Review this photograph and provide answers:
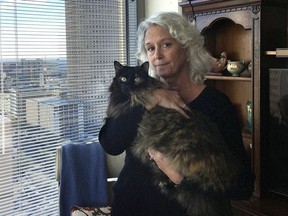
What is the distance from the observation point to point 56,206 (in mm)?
2377

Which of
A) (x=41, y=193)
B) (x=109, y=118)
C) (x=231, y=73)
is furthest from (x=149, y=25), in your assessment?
(x=41, y=193)

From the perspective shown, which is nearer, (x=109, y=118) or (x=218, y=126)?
(x=218, y=126)

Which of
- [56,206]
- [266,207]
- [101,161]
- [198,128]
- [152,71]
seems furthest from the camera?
[56,206]

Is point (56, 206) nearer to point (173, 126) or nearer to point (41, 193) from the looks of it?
point (41, 193)

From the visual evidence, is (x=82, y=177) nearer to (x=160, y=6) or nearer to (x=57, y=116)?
(x=57, y=116)

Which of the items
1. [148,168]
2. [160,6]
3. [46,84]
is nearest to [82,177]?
[46,84]

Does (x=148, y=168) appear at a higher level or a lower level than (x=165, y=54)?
lower

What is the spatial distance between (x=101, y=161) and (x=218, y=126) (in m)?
1.18

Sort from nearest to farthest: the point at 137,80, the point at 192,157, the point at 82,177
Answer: the point at 192,157
the point at 137,80
the point at 82,177

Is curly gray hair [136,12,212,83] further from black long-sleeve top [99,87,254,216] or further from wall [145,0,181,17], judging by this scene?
wall [145,0,181,17]

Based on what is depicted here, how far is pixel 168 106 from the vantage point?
3.90 ft

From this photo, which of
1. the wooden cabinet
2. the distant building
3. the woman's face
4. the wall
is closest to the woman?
the woman's face

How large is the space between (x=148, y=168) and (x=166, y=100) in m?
0.23

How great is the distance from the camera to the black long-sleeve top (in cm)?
118
